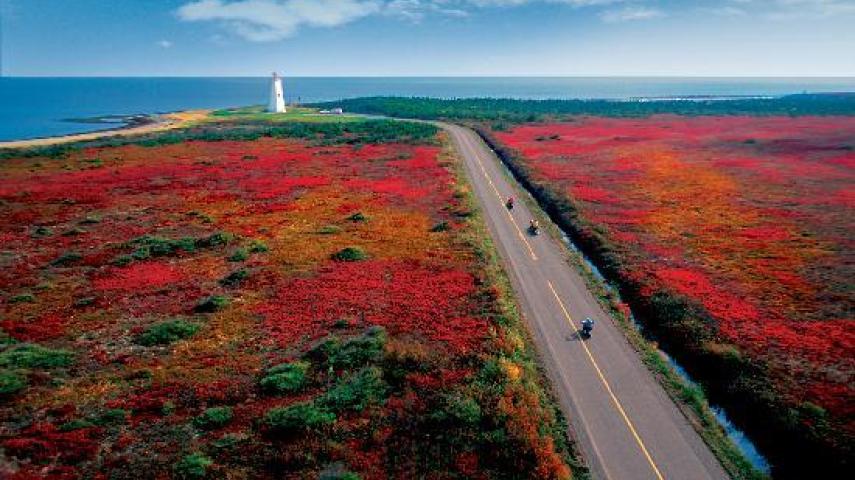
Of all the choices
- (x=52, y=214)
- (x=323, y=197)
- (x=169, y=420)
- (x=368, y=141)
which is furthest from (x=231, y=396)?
(x=368, y=141)

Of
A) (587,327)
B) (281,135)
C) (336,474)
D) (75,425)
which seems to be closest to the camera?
(336,474)

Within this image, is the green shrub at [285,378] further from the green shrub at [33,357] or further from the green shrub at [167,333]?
the green shrub at [33,357]

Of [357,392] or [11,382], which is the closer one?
[357,392]

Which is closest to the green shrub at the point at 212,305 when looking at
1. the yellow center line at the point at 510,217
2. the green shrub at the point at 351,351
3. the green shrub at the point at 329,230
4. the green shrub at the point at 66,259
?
the green shrub at the point at 351,351

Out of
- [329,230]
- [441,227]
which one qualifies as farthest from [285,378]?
[441,227]

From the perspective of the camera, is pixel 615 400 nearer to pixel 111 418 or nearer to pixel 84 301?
pixel 111 418

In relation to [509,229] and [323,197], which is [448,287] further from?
[323,197]
